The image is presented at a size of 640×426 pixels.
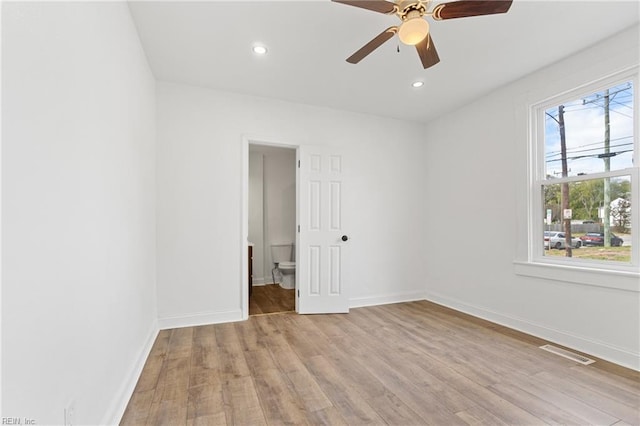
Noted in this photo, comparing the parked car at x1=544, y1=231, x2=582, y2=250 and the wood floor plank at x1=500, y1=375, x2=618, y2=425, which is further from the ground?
the parked car at x1=544, y1=231, x2=582, y2=250

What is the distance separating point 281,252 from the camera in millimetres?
5527

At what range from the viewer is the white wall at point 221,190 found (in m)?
3.23

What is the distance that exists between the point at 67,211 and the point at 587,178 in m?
3.83

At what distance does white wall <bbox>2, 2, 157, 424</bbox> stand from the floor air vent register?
3.38m

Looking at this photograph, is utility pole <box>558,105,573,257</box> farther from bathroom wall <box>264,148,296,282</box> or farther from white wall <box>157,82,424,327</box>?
bathroom wall <box>264,148,296,282</box>

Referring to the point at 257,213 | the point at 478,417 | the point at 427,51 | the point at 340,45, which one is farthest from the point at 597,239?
the point at 257,213

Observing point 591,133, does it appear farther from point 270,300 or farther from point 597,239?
point 270,300

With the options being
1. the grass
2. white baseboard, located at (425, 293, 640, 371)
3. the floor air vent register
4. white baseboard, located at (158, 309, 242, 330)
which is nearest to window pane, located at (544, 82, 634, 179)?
the grass

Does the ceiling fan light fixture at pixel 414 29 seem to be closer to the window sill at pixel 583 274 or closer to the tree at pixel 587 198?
the tree at pixel 587 198

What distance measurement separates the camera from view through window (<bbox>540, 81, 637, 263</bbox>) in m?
2.51

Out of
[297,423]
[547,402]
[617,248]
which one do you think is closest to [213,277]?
[297,423]

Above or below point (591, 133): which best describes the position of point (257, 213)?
below

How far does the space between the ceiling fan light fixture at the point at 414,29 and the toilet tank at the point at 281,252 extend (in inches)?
169

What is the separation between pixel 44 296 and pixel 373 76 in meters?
3.12
